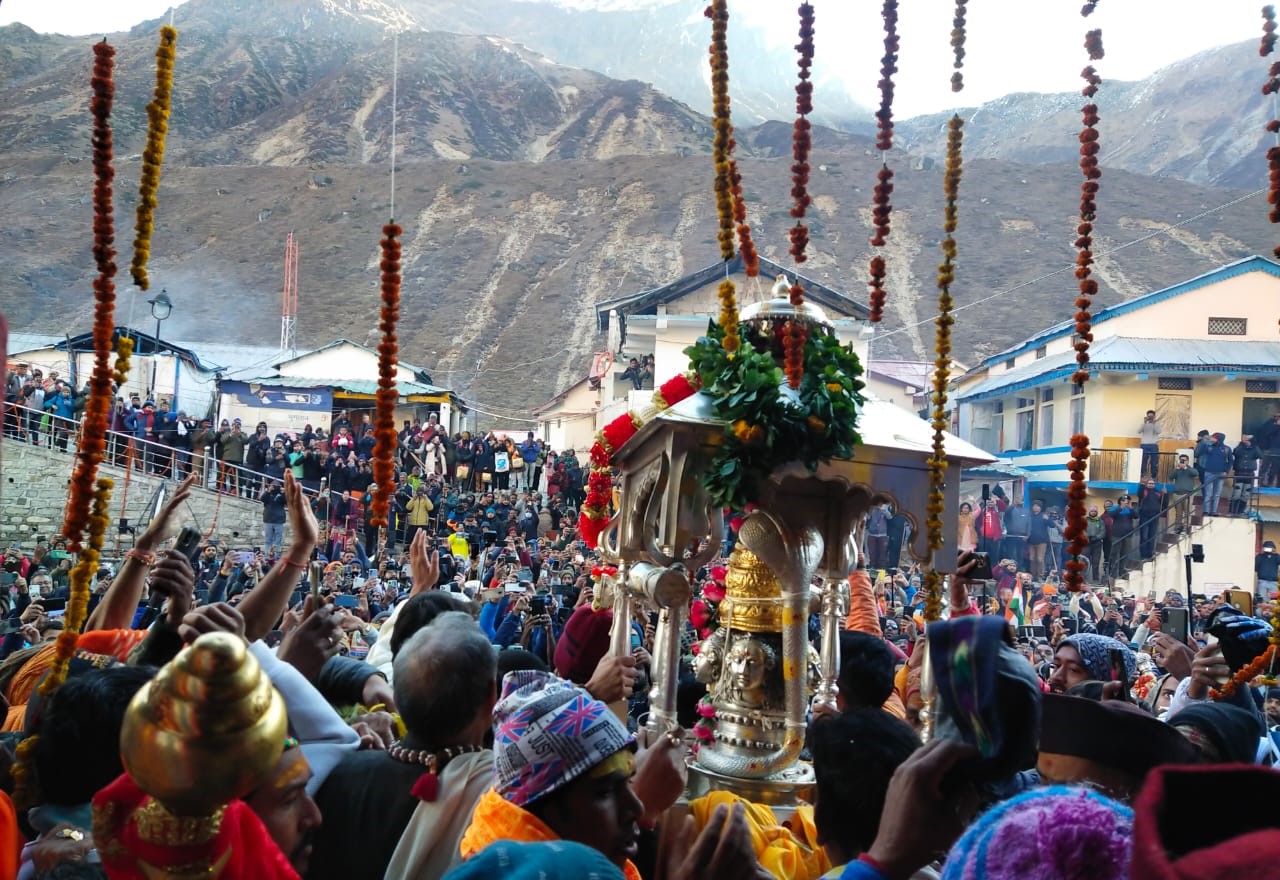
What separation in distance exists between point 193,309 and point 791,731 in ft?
189

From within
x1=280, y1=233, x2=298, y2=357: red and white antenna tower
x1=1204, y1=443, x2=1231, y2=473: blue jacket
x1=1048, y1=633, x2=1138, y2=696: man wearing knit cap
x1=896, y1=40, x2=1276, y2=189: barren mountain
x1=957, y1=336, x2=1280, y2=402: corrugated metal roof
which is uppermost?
x1=896, y1=40, x2=1276, y2=189: barren mountain

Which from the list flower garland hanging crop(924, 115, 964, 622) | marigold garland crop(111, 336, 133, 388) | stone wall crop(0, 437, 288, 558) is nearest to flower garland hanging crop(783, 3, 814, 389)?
flower garland hanging crop(924, 115, 964, 622)

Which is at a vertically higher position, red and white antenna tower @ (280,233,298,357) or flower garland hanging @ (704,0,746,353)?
red and white antenna tower @ (280,233,298,357)

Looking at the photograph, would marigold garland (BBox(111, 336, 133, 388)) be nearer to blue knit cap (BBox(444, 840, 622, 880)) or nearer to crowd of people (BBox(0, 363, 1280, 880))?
crowd of people (BBox(0, 363, 1280, 880))

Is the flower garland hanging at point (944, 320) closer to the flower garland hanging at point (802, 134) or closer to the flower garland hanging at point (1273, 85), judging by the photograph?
the flower garland hanging at point (802, 134)

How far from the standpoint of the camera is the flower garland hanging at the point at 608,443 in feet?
19.0

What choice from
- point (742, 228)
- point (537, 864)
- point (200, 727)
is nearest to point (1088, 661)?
point (742, 228)

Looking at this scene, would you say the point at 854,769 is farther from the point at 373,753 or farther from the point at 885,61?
the point at 885,61

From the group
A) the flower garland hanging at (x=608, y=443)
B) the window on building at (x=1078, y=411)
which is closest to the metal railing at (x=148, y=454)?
the flower garland hanging at (x=608, y=443)

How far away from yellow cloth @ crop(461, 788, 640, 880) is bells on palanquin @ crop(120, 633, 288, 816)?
80 cm

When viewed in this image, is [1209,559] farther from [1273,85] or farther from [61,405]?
[61,405]

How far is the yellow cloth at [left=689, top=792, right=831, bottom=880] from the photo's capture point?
3027mm

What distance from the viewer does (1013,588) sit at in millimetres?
17344

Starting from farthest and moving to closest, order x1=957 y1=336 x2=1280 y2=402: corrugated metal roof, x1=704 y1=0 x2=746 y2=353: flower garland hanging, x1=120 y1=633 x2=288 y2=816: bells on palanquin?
x1=957 y1=336 x2=1280 y2=402: corrugated metal roof
x1=704 y1=0 x2=746 y2=353: flower garland hanging
x1=120 y1=633 x2=288 y2=816: bells on palanquin
